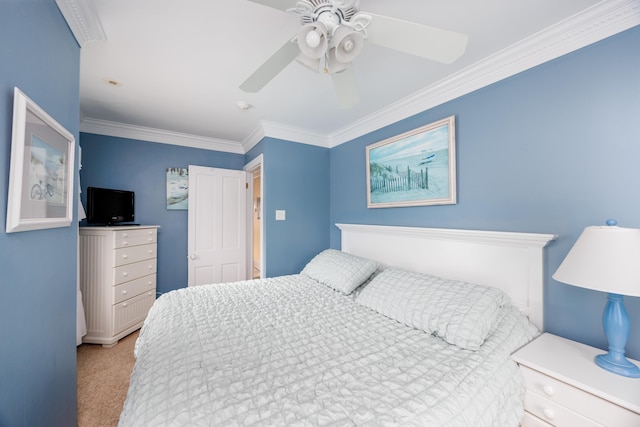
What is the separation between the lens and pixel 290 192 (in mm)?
3051

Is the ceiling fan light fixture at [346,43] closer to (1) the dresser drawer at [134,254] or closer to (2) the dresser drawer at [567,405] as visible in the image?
(2) the dresser drawer at [567,405]

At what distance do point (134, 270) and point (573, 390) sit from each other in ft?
11.5

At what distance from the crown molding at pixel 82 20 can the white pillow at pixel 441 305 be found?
7.50 feet

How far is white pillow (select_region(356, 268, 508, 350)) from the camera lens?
4.21ft

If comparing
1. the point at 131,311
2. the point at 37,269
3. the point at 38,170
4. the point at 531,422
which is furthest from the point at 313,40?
the point at 131,311

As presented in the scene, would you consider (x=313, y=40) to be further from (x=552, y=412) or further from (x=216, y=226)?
(x=216, y=226)

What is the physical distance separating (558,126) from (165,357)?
94.5 inches

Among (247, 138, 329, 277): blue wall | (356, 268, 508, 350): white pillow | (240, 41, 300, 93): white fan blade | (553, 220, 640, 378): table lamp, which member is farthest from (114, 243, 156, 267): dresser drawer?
(553, 220, 640, 378): table lamp

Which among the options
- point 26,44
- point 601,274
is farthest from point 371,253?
point 26,44

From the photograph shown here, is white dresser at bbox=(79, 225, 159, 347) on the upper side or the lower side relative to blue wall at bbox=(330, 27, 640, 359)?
lower

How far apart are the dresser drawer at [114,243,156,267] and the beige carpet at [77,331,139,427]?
0.81 m

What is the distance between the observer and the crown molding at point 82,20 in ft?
3.92

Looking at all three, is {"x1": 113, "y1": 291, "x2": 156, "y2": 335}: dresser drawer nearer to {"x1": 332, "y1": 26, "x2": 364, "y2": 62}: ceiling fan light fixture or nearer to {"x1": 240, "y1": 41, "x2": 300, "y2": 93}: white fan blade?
{"x1": 240, "y1": 41, "x2": 300, "y2": 93}: white fan blade

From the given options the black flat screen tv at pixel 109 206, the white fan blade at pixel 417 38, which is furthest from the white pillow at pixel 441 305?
the black flat screen tv at pixel 109 206
